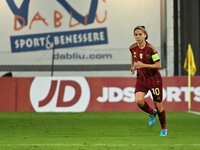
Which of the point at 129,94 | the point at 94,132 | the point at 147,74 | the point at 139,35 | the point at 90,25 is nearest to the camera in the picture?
the point at 139,35

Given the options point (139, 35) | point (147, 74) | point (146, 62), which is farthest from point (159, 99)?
point (139, 35)

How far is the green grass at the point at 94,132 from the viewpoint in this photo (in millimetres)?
8211

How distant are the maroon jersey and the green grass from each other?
1.01m

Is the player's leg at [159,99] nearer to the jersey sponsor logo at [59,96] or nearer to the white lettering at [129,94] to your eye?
the white lettering at [129,94]

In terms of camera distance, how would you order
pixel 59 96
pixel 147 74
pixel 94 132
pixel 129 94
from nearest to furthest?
pixel 147 74
pixel 94 132
pixel 59 96
pixel 129 94

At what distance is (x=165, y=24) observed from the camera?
71.2 ft

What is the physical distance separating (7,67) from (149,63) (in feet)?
31.8

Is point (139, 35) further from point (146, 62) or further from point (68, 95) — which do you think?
point (68, 95)

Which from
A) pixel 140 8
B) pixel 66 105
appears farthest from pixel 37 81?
pixel 140 8

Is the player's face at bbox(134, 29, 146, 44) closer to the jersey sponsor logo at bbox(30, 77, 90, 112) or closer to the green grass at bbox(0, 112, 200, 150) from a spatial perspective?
the green grass at bbox(0, 112, 200, 150)

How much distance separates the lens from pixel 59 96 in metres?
16.5

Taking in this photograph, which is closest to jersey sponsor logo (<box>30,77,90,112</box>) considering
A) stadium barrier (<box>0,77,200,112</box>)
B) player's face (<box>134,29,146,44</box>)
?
stadium barrier (<box>0,77,200,112</box>)

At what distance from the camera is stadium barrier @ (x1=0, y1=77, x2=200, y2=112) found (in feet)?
54.2

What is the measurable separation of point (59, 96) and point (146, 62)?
24.5 feet
